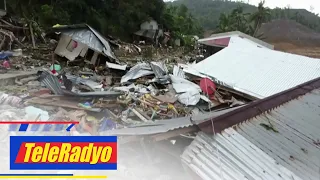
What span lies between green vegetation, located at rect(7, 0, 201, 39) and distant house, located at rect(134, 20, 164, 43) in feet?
1.66

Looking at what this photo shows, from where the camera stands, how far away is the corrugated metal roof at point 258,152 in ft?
7.73

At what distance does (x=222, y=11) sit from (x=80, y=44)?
72009 mm

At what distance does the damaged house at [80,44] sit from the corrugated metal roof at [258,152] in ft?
27.3

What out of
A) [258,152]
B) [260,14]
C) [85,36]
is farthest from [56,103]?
[260,14]

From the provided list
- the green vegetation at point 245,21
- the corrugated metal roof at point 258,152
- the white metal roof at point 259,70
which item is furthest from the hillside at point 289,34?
the corrugated metal roof at point 258,152

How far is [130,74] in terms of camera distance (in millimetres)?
8633

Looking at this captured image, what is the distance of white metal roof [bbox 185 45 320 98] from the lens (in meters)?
6.75

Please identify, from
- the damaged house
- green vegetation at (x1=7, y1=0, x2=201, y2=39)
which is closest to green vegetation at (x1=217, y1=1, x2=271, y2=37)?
green vegetation at (x1=7, y1=0, x2=201, y2=39)

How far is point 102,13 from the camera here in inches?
991

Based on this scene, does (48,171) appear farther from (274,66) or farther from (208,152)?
(274,66)

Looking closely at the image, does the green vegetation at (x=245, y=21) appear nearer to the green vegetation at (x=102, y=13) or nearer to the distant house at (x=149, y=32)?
the green vegetation at (x=102, y=13)

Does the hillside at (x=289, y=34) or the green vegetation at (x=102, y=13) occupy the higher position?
the green vegetation at (x=102, y=13)

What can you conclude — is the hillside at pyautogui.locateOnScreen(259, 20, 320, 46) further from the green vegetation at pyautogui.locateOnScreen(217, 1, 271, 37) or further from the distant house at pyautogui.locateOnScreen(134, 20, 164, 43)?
the distant house at pyautogui.locateOnScreen(134, 20, 164, 43)

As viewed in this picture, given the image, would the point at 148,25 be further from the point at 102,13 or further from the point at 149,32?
the point at 102,13
